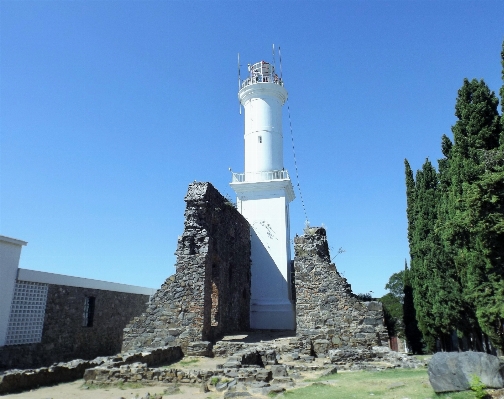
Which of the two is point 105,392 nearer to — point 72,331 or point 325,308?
point 72,331

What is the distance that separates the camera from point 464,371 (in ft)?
21.0

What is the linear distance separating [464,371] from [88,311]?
1531cm

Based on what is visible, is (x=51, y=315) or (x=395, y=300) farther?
(x=395, y=300)

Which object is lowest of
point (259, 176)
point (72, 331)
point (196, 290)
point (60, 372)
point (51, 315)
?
point (60, 372)

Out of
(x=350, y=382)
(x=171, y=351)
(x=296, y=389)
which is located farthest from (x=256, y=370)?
(x=171, y=351)

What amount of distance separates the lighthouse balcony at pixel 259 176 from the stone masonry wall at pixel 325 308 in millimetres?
6248

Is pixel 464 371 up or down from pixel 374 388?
up

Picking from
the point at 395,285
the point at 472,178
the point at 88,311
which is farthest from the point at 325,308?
the point at 395,285

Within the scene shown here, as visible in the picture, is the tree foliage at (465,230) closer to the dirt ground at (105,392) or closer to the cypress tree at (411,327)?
the cypress tree at (411,327)

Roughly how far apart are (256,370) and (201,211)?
297 inches

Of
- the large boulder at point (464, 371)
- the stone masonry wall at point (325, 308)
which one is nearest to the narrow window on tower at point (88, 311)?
the stone masonry wall at point (325, 308)

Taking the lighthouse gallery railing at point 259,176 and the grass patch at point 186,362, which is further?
the lighthouse gallery railing at point 259,176

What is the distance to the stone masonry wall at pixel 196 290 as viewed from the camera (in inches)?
532

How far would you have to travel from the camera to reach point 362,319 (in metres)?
14.3
